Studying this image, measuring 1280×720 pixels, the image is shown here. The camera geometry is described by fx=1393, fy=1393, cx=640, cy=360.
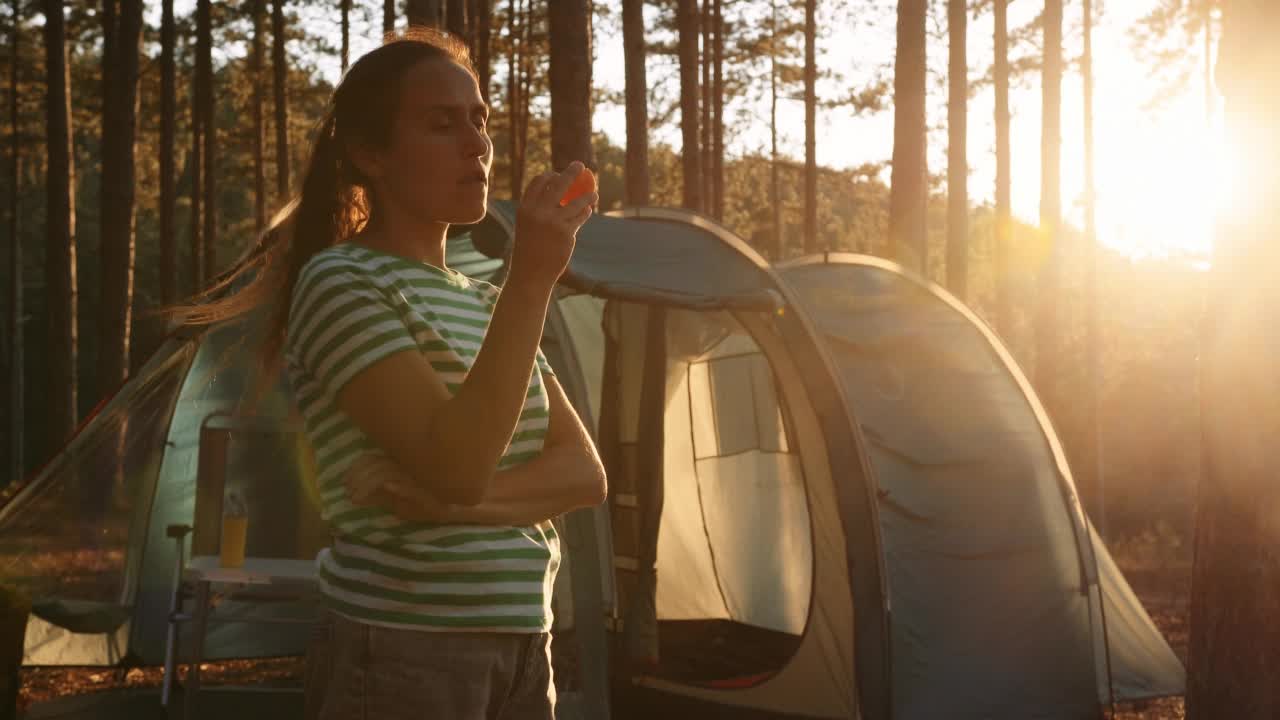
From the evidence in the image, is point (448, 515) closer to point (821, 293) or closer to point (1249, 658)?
point (1249, 658)

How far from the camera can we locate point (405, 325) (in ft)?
5.58

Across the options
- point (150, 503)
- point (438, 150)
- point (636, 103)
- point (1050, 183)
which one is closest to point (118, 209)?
point (636, 103)

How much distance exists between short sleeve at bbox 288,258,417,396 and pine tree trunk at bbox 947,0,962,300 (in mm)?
15324

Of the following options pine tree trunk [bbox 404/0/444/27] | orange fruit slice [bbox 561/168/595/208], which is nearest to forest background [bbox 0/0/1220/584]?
pine tree trunk [bbox 404/0/444/27]

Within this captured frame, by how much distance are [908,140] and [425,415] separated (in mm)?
11366

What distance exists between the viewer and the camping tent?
22.7ft

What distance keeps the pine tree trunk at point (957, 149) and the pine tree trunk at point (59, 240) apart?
10.4 metres

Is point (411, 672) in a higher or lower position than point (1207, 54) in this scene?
lower

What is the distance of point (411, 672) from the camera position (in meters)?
1.65

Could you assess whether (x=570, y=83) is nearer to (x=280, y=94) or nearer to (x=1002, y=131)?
(x=1002, y=131)

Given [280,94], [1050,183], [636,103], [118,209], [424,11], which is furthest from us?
[280,94]

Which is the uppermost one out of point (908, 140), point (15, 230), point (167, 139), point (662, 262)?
point (167, 139)

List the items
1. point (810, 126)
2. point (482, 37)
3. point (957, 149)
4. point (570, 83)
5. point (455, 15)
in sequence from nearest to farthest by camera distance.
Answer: point (570, 83) → point (455, 15) → point (957, 149) → point (482, 37) → point (810, 126)

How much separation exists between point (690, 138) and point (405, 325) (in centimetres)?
1633
